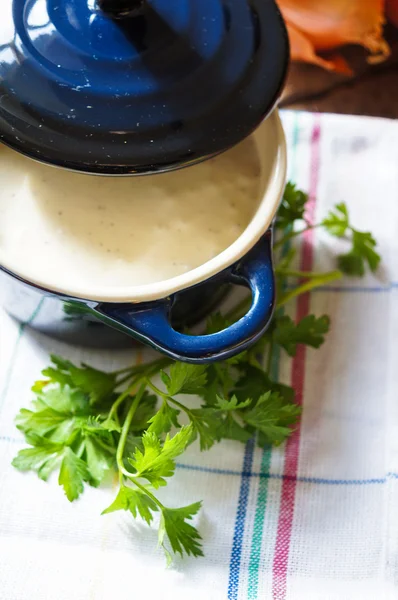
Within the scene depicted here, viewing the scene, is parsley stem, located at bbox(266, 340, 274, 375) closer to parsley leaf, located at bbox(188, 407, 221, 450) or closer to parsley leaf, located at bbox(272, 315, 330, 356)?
parsley leaf, located at bbox(272, 315, 330, 356)

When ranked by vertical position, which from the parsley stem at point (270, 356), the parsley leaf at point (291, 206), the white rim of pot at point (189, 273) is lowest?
the parsley stem at point (270, 356)

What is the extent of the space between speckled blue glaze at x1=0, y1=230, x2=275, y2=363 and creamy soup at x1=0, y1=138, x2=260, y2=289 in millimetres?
36

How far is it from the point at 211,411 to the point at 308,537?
0.16 meters

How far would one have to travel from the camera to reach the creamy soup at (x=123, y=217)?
2.52ft

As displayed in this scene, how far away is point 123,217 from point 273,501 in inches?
13.0

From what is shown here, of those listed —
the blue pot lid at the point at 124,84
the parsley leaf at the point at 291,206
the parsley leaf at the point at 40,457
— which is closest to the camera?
the blue pot lid at the point at 124,84

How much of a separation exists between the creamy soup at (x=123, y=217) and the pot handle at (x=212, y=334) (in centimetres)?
7

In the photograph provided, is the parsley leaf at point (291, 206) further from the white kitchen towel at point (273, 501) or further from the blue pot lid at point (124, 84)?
the blue pot lid at point (124, 84)

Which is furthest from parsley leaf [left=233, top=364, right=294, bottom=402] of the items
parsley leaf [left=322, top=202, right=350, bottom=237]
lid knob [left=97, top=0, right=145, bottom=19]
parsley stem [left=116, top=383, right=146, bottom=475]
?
lid knob [left=97, top=0, right=145, bottom=19]

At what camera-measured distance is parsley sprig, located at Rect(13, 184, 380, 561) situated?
727 mm

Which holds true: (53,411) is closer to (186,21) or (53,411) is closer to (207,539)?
(207,539)

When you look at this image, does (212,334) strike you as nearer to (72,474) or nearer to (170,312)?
(170,312)

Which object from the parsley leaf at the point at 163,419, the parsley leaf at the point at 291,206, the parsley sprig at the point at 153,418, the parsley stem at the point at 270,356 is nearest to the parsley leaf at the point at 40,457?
the parsley sprig at the point at 153,418

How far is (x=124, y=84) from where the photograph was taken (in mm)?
675
